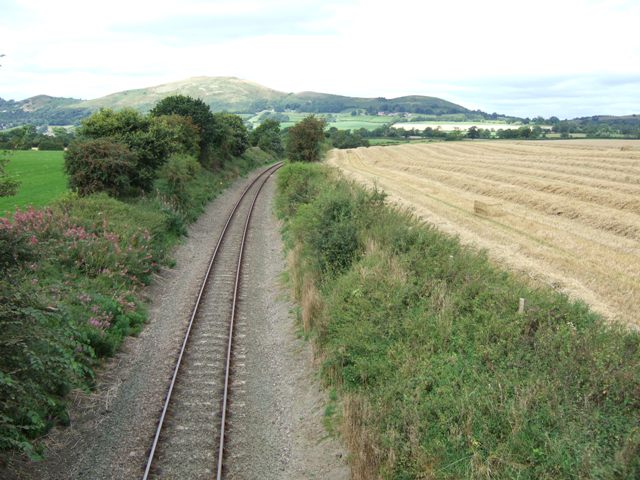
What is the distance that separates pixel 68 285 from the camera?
13727 mm

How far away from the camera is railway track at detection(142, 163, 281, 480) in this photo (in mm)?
8445

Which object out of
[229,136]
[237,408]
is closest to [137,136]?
Result: [237,408]

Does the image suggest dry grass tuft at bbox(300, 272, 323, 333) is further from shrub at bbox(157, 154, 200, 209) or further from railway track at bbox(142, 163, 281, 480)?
shrub at bbox(157, 154, 200, 209)

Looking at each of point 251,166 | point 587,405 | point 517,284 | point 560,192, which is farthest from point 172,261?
point 251,166

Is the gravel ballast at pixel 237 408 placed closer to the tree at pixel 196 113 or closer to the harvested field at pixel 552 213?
the harvested field at pixel 552 213

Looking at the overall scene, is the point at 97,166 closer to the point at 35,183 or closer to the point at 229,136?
the point at 35,183

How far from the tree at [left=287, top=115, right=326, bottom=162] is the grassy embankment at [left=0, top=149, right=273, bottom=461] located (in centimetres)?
1694

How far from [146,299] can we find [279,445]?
28.6 ft

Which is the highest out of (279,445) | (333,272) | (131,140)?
(131,140)

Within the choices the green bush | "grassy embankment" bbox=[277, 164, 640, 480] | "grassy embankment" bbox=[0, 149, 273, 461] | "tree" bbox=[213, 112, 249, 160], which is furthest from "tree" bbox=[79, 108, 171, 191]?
"tree" bbox=[213, 112, 249, 160]

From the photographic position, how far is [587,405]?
6.54 metres

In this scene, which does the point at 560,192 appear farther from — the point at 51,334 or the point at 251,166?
the point at 251,166

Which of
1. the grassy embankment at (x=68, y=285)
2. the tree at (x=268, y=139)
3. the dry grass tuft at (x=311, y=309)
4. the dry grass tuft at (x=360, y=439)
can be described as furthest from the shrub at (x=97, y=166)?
the tree at (x=268, y=139)

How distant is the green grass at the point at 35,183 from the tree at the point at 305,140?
2092 centimetres
